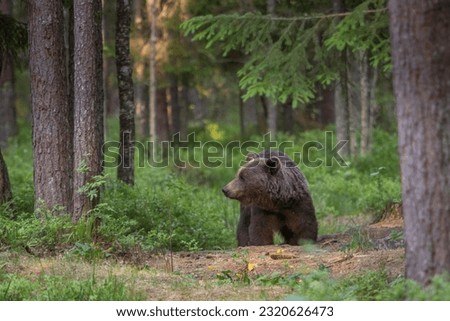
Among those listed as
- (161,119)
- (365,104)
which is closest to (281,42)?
(365,104)

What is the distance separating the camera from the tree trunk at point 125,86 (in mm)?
14227

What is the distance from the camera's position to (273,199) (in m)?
12.3

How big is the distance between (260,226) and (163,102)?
16683mm

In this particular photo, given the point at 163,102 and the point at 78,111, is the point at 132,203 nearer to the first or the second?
the point at 78,111

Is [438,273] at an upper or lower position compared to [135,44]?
lower

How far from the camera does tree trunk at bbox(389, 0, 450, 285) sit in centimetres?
673

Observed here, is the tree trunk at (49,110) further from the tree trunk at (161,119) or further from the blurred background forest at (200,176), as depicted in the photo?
the tree trunk at (161,119)

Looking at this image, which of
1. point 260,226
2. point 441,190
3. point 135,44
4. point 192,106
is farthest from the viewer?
point 192,106

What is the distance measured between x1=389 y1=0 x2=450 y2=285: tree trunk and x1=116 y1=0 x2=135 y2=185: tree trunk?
8061 mm

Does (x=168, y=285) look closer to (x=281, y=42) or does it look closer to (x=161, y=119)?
(x=281, y=42)

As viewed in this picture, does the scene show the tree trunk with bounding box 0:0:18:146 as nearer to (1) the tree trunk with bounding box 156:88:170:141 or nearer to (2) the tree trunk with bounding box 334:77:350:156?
(1) the tree trunk with bounding box 156:88:170:141

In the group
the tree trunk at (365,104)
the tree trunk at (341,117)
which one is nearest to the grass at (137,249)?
the tree trunk at (341,117)

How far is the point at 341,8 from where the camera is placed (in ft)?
57.3
